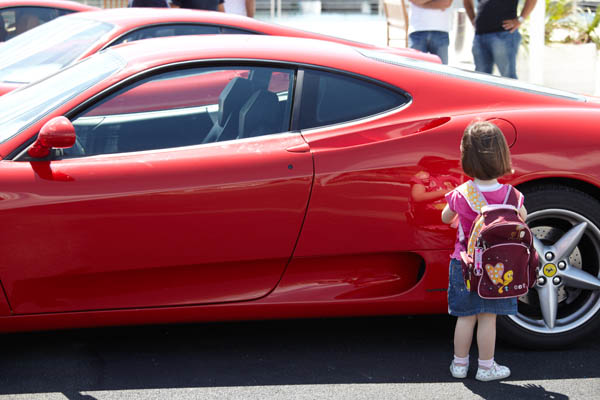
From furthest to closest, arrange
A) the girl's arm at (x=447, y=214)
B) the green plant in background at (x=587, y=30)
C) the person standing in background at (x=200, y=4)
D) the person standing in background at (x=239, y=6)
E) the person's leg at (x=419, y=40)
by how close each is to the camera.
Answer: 1. the green plant in background at (x=587, y=30)
2. the person standing in background at (x=239, y=6)
3. the person standing in background at (x=200, y=4)
4. the person's leg at (x=419, y=40)
5. the girl's arm at (x=447, y=214)

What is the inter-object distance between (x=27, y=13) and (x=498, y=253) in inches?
261

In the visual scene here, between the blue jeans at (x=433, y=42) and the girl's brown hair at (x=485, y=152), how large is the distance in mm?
4895

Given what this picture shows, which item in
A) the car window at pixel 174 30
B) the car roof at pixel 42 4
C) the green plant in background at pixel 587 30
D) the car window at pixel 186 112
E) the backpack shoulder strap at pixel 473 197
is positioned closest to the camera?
the backpack shoulder strap at pixel 473 197

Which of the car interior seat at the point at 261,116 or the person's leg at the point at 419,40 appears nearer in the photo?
the car interior seat at the point at 261,116

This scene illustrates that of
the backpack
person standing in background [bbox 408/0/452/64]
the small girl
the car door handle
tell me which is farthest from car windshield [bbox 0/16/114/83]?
the backpack

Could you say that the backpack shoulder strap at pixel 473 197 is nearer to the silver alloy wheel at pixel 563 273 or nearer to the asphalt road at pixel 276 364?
the silver alloy wheel at pixel 563 273

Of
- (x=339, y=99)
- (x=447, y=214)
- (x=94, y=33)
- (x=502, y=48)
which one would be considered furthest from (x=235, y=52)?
(x=502, y=48)

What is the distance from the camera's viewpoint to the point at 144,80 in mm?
3723

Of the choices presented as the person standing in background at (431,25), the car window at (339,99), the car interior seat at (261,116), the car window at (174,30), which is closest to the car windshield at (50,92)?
the car interior seat at (261,116)

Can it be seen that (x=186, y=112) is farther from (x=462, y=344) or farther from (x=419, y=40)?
(x=419, y=40)

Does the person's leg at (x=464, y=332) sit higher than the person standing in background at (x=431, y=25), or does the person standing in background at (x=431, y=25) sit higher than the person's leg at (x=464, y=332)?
the person standing in background at (x=431, y=25)

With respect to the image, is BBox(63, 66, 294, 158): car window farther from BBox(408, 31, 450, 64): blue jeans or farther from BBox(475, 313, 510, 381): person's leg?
BBox(408, 31, 450, 64): blue jeans

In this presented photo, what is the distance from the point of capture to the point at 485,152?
333 cm

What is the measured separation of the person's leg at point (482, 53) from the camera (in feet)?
26.0
